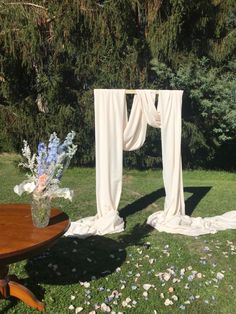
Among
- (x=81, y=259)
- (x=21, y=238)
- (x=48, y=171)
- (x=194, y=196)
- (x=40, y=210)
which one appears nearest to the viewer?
(x=21, y=238)

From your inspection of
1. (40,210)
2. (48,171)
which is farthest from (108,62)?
(40,210)

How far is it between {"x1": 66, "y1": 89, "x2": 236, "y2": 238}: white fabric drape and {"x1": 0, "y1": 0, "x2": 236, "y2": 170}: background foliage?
4.90 metres

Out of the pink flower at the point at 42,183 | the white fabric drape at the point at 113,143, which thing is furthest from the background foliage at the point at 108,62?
the pink flower at the point at 42,183

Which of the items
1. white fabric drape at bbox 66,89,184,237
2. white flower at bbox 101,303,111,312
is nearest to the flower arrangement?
white flower at bbox 101,303,111,312

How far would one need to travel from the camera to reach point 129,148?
6711mm

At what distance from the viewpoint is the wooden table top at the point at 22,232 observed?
335cm

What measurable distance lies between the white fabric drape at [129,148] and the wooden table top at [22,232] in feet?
6.63

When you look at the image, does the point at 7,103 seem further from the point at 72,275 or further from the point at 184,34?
the point at 72,275

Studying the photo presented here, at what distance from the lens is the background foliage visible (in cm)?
1076

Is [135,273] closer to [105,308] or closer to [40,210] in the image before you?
[105,308]

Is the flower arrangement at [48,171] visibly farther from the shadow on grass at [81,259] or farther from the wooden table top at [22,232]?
the shadow on grass at [81,259]

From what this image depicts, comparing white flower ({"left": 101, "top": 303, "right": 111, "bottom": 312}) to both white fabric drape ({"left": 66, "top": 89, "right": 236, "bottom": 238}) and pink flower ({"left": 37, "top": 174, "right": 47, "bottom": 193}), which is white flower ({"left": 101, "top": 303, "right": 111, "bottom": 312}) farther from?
white fabric drape ({"left": 66, "top": 89, "right": 236, "bottom": 238})

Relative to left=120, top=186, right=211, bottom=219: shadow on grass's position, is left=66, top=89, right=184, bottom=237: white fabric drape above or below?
above

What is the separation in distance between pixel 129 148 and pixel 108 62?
17.5 ft
